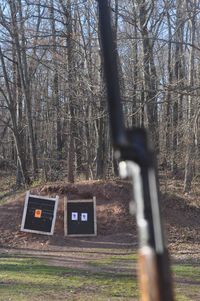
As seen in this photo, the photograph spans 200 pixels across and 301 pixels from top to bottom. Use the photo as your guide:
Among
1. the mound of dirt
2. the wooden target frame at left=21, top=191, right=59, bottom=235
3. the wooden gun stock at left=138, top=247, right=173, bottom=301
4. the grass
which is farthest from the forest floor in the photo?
the wooden gun stock at left=138, top=247, right=173, bottom=301

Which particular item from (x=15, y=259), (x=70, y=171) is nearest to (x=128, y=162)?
(x=15, y=259)

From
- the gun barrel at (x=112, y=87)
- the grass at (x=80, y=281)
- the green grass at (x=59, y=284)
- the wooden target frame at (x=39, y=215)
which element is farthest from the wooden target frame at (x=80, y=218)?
the gun barrel at (x=112, y=87)

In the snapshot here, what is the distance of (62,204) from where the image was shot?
13.0 m

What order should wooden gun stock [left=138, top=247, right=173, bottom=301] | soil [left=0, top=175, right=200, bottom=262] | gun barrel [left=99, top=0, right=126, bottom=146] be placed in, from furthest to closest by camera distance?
1. soil [left=0, top=175, right=200, bottom=262]
2. gun barrel [left=99, top=0, right=126, bottom=146]
3. wooden gun stock [left=138, top=247, right=173, bottom=301]

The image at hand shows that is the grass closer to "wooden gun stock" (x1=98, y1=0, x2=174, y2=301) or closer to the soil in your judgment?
the soil

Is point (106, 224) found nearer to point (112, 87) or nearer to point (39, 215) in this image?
point (39, 215)

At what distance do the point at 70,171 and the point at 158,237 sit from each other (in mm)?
16462

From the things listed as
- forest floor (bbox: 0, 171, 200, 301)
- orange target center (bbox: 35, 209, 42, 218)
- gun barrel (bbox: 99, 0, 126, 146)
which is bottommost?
forest floor (bbox: 0, 171, 200, 301)

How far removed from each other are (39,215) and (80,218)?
132 cm

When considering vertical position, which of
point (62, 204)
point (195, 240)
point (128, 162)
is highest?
point (128, 162)

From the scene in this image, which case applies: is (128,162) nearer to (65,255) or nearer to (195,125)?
(65,255)

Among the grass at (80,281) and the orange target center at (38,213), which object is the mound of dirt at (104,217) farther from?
the grass at (80,281)

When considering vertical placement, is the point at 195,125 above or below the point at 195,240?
above

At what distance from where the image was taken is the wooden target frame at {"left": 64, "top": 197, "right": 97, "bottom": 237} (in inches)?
465
